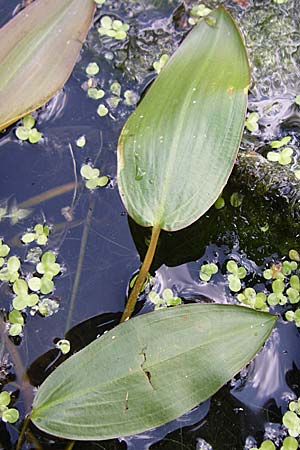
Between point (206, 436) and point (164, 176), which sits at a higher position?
point (164, 176)

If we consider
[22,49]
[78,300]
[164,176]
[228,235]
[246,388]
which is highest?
[22,49]

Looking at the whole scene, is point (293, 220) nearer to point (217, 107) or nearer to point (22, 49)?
point (217, 107)

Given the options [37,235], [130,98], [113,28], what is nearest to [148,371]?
[37,235]

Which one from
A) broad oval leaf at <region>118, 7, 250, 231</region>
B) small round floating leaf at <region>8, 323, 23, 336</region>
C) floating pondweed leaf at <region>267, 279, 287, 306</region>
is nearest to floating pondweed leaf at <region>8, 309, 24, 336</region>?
small round floating leaf at <region>8, 323, 23, 336</region>

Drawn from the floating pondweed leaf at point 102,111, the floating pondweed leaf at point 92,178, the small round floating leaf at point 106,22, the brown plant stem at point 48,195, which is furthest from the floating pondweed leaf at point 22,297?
the small round floating leaf at point 106,22

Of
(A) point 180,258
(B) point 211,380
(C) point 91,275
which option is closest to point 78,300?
(C) point 91,275

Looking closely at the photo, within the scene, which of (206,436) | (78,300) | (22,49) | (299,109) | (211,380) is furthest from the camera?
(299,109)
